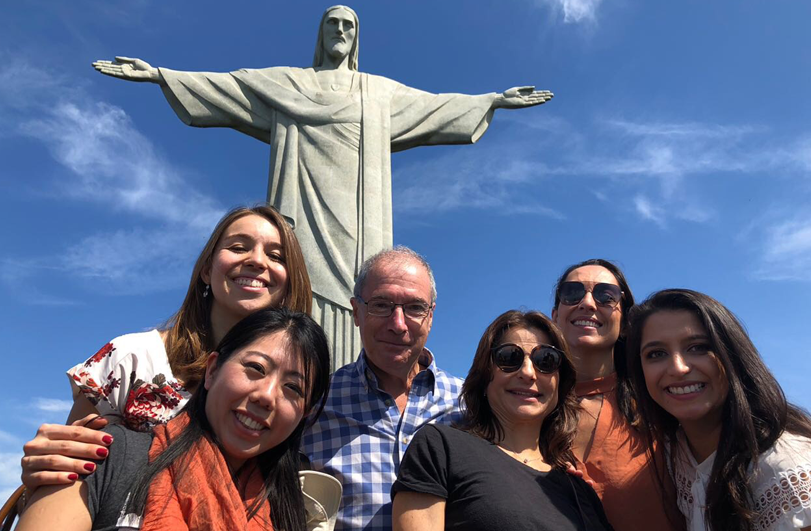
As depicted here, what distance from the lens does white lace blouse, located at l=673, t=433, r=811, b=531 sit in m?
2.22

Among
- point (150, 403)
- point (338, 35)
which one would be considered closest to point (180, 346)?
point (150, 403)

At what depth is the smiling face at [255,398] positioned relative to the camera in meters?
2.19

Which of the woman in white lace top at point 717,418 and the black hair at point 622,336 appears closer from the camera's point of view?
the woman in white lace top at point 717,418

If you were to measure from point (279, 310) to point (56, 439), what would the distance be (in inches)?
32.0

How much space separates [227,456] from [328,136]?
4.64m

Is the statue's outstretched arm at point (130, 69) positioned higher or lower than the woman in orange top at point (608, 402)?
higher

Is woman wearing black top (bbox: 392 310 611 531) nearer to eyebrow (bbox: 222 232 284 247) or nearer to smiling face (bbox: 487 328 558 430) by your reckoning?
smiling face (bbox: 487 328 558 430)

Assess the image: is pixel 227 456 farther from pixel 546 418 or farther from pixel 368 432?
pixel 546 418

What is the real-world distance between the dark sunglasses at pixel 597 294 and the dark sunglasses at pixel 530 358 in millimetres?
888

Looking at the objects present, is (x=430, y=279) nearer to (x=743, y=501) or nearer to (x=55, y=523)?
(x=743, y=501)

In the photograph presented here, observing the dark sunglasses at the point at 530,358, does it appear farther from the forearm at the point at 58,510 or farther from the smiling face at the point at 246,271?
the forearm at the point at 58,510

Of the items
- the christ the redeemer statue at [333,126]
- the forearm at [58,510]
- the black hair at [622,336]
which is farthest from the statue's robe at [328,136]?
the forearm at [58,510]

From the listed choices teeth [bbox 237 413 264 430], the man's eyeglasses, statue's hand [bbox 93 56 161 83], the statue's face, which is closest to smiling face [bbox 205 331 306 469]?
teeth [bbox 237 413 264 430]

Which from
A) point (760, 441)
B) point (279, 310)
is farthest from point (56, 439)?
point (760, 441)
